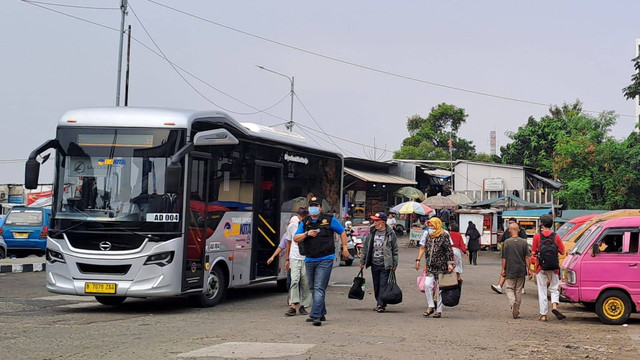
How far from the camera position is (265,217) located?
15852 mm

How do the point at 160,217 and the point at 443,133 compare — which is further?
the point at 443,133

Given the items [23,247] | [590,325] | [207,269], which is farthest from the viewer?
[23,247]

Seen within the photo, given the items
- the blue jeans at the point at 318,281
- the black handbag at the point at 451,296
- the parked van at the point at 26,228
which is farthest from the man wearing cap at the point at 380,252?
the parked van at the point at 26,228

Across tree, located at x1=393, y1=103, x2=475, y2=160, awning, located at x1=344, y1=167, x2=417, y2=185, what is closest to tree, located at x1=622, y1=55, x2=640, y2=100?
awning, located at x1=344, y1=167, x2=417, y2=185

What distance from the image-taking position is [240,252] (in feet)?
48.7

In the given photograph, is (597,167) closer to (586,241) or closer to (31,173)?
(586,241)

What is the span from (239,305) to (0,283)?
24.8 feet

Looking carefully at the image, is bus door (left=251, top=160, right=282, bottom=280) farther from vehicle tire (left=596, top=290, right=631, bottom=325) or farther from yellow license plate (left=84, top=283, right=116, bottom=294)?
vehicle tire (left=596, top=290, right=631, bottom=325)

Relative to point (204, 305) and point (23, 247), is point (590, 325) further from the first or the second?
point (23, 247)

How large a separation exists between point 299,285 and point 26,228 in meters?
17.2

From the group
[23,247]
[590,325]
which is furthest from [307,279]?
[23,247]

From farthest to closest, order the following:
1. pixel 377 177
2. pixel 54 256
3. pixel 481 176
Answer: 1. pixel 481 176
2. pixel 377 177
3. pixel 54 256

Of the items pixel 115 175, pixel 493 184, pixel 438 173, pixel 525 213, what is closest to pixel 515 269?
pixel 115 175

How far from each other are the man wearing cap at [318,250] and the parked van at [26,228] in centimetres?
1734
